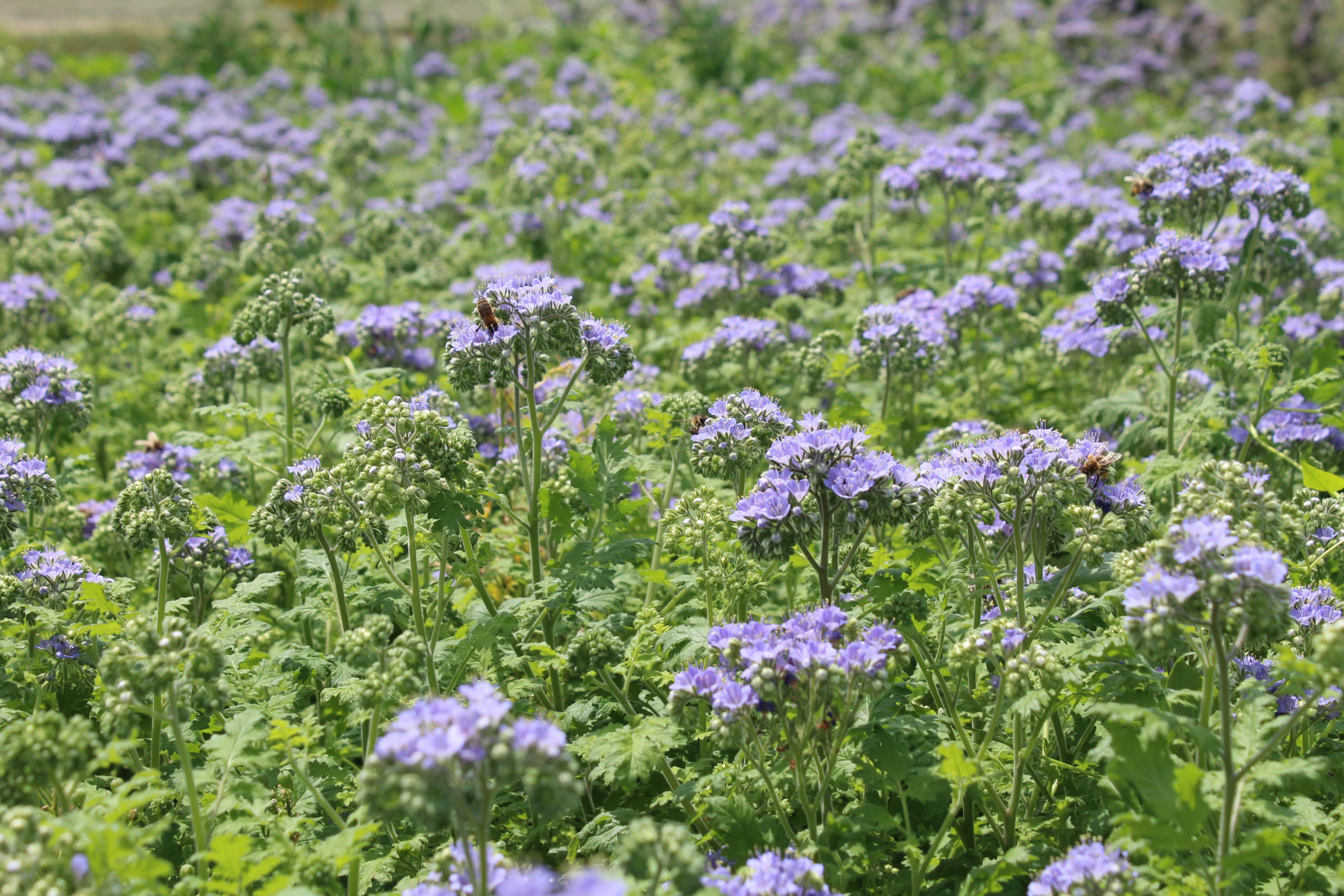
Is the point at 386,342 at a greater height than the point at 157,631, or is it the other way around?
the point at 386,342

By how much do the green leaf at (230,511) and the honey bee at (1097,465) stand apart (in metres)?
3.88

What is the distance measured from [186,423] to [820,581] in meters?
5.80

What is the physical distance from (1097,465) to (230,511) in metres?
4.03

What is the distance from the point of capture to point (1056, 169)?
436 inches

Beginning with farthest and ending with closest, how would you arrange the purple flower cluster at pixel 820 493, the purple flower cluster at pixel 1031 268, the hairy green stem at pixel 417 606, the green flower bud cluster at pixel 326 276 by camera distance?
1. the purple flower cluster at pixel 1031 268
2. the green flower bud cluster at pixel 326 276
3. the hairy green stem at pixel 417 606
4. the purple flower cluster at pixel 820 493

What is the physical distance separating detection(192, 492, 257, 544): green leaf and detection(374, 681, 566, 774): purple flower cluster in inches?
97.3

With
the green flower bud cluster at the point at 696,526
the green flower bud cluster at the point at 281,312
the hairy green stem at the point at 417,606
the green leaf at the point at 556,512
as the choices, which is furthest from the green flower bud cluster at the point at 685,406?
the green flower bud cluster at the point at 281,312

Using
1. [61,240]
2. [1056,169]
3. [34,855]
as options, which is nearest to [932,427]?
[1056,169]

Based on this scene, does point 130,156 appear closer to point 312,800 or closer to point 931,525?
point 312,800

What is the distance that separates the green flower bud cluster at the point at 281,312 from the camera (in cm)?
580

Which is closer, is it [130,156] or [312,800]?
[312,800]

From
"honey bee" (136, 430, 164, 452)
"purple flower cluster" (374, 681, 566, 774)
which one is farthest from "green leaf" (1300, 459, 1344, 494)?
"honey bee" (136, 430, 164, 452)

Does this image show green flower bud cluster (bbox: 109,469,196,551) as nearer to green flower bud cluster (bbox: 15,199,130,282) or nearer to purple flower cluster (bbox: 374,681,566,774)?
purple flower cluster (bbox: 374,681,566,774)

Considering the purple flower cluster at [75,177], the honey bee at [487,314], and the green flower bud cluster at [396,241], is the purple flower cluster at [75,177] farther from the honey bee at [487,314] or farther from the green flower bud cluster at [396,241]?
the honey bee at [487,314]
